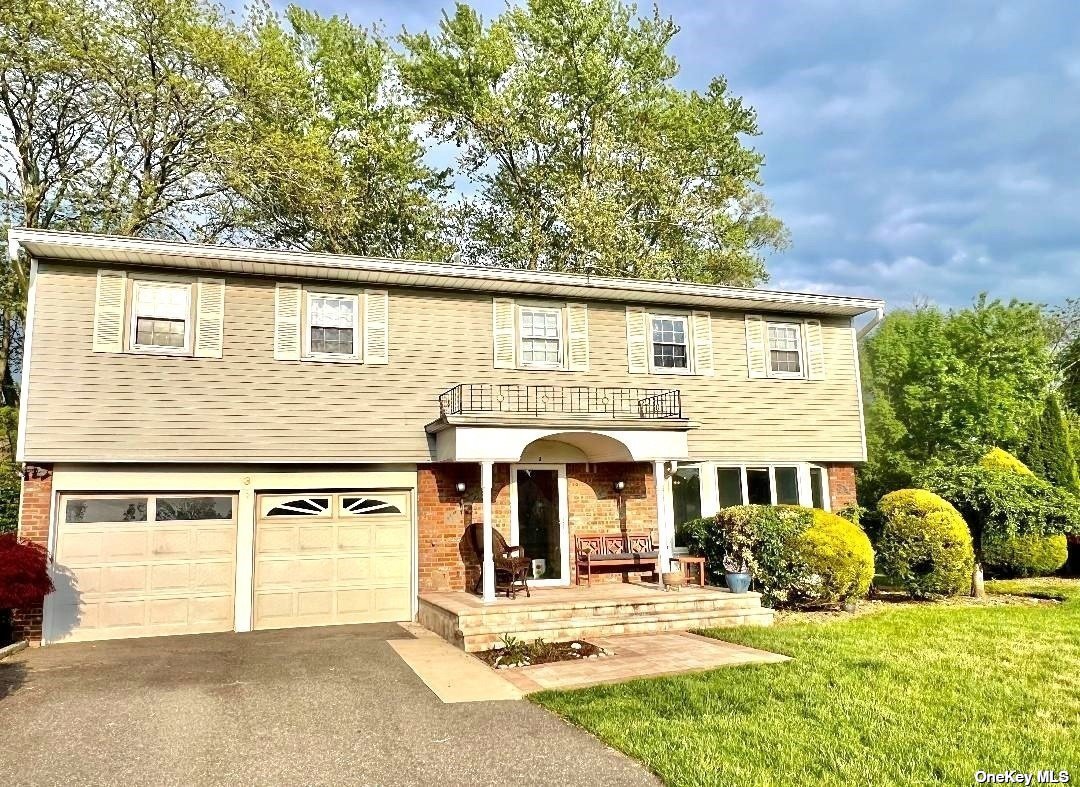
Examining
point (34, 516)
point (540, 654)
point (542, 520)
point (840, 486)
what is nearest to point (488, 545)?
point (542, 520)

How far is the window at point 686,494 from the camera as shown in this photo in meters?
13.9

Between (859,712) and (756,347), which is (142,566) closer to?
(859,712)

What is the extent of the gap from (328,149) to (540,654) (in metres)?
17.3

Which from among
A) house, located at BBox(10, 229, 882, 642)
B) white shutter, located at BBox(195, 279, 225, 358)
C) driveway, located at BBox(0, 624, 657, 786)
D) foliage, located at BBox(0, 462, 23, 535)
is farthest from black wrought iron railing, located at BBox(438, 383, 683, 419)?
foliage, located at BBox(0, 462, 23, 535)

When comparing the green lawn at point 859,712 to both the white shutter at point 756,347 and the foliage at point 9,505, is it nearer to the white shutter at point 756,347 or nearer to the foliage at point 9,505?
the white shutter at point 756,347

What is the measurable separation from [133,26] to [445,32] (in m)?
10.5

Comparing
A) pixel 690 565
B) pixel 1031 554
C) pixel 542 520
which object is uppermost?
pixel 542 520

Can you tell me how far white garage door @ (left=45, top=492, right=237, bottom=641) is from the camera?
10.4 meters

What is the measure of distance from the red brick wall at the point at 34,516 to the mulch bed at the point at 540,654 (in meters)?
6.20

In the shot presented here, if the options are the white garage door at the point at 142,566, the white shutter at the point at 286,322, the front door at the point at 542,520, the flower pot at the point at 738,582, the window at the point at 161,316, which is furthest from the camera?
the front door at the point at 542,520

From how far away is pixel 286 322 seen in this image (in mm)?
11656

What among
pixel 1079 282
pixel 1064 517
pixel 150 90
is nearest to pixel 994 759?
pixel 1064 517

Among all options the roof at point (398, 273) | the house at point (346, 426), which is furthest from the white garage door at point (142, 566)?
the roof at point (398, 273)

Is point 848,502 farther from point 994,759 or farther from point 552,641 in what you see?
point 994,759
